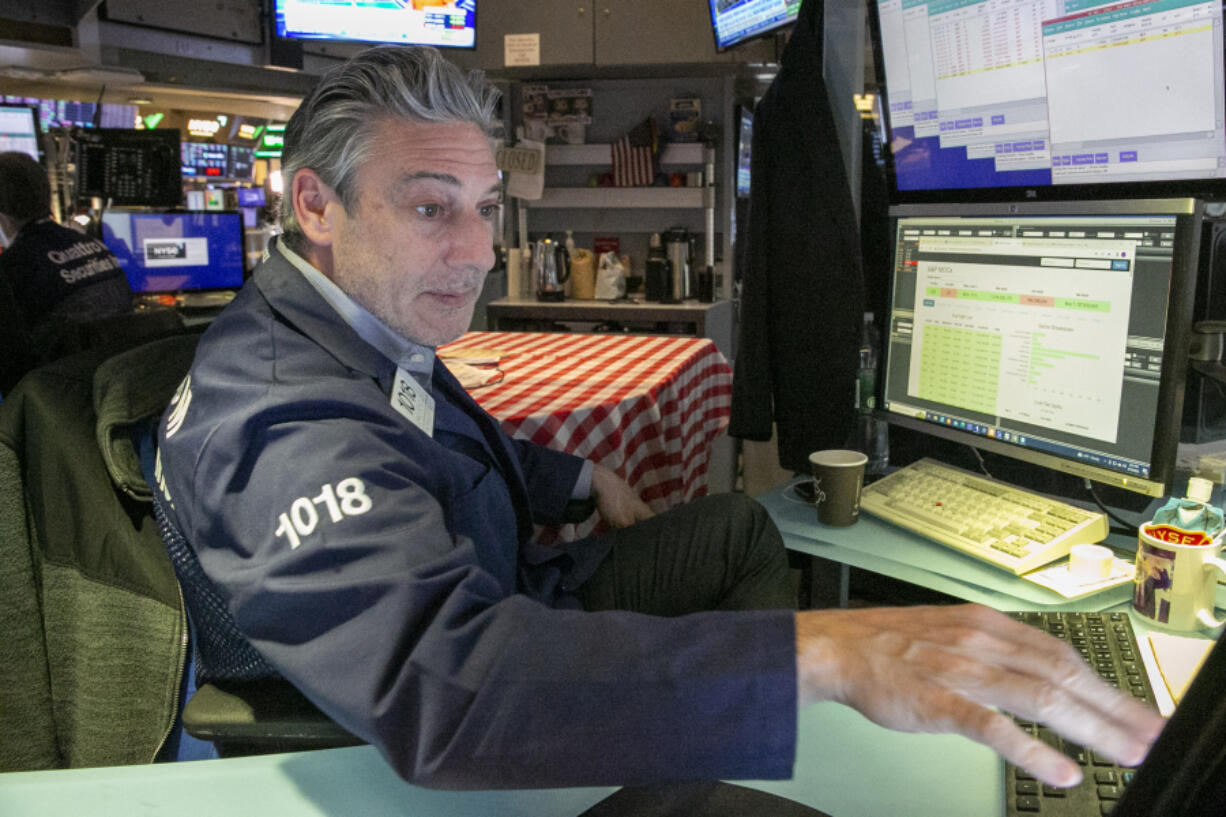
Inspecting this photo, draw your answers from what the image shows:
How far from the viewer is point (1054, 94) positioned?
130cm

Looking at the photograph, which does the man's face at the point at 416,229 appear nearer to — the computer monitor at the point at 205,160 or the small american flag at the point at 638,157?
the small american flag at the point at 638,157

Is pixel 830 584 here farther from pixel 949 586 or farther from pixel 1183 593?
pixel 1183 593

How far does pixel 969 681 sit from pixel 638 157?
164 inches

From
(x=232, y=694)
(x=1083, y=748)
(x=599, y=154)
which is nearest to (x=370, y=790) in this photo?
(x=232, y=694)

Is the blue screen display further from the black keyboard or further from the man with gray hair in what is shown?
the black keyboard

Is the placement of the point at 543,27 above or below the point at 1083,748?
above

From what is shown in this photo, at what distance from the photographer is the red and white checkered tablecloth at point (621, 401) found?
6.08 ft

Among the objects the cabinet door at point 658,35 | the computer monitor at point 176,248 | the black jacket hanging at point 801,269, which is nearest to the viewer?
the black jacket hanging at point 801,269

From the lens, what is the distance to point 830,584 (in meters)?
1.42

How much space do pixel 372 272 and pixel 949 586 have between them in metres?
0.82

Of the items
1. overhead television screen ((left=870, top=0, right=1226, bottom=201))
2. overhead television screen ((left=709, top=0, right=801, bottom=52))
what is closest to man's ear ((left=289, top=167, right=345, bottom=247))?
overhead television screen ((left=870, top=0, right=1226, bottom=201))

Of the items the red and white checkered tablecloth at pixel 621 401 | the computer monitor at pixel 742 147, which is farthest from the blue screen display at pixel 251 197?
the red and white checkered tablecloth at pixel 621 401

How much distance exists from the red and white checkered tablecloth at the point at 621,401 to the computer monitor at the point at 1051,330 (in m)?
0.65

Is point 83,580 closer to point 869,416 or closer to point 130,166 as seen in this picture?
point 869,416
